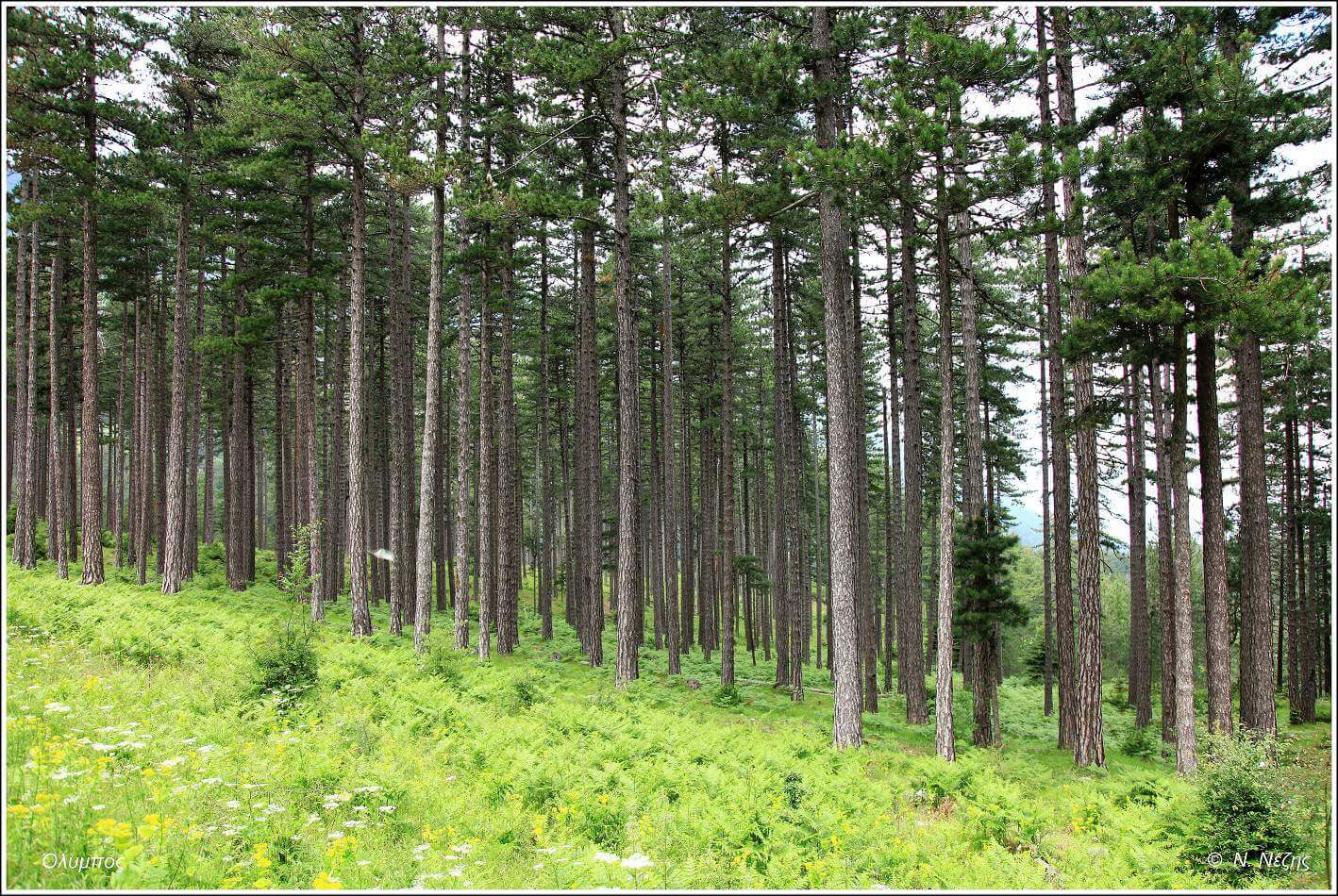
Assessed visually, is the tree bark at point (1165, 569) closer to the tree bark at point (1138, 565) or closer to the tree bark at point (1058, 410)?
the tree bark at point (1138, 565)

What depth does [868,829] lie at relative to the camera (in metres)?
7.00

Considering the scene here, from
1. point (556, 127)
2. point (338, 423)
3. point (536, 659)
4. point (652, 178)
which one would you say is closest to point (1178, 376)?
point (652, 178)

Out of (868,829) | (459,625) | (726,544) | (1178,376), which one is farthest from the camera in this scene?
(726,544)

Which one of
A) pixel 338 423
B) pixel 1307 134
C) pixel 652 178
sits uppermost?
pixel 652 178

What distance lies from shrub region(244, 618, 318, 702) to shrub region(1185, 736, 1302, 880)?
10468 millimetres

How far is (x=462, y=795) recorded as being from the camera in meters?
6.66

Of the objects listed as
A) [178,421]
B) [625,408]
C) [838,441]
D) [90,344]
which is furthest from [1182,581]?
[90,344]

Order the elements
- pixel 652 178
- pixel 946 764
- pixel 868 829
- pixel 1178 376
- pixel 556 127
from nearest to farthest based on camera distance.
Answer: pixel 868 829, pixel 946 764, pixel 1178 376, pixel 652 178, pixel 556 127

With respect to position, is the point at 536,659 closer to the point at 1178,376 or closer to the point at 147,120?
the point at 1178,376

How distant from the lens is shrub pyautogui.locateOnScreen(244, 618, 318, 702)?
905 cm

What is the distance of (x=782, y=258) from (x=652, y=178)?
17.8 feet

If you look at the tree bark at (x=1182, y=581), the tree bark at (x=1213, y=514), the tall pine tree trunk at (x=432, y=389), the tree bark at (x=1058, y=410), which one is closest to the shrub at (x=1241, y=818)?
the tree bark at (x=1182, y=581)

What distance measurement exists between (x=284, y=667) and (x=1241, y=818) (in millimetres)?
11275

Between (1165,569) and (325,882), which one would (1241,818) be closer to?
(325,882)
